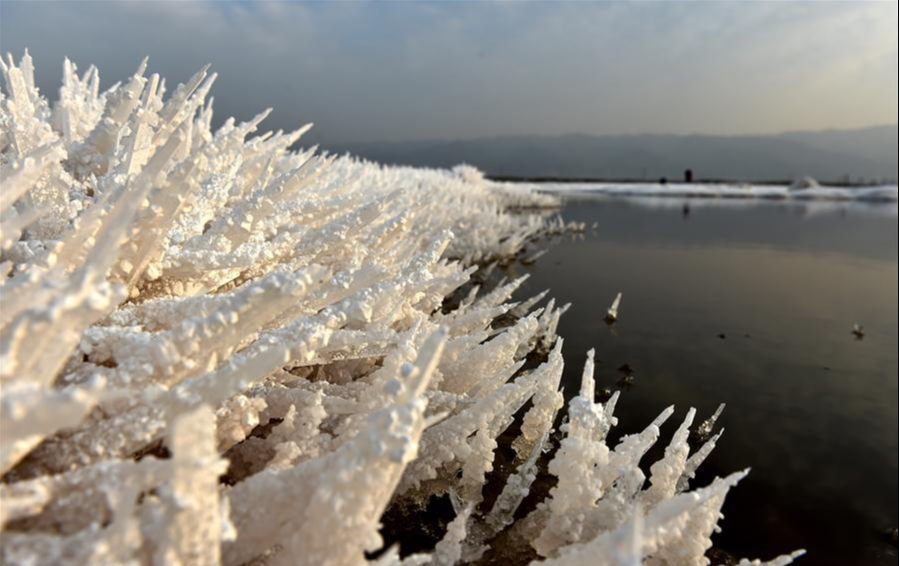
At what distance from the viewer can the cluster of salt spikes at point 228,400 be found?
700 millimetres

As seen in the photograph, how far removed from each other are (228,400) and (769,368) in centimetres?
394

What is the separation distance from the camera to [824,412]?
344cm

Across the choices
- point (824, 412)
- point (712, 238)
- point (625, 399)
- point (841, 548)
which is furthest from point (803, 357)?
point (712, 238)

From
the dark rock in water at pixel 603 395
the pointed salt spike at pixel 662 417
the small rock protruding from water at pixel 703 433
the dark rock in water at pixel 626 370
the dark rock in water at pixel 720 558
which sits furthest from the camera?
the dark rock in water at pixel 626 370

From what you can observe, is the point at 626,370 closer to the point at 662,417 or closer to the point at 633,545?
the point at 662,417

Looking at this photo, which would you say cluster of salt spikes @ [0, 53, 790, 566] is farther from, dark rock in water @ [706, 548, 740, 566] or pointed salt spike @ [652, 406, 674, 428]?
dark rock in water @ [706, 548, 740, 566]

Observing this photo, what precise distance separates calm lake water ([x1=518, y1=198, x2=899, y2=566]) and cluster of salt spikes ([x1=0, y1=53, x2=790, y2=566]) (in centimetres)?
107

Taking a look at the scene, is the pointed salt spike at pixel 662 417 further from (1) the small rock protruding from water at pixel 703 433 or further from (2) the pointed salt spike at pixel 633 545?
(1) the small rock protruding from water at pixel 703 433

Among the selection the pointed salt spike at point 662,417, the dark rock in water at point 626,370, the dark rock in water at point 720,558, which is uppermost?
the pointed salt spike at point 662,417

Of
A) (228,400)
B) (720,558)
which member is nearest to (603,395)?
(720,558)

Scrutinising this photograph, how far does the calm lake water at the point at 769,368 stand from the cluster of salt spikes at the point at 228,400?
42.3 inches

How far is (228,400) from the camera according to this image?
1096 millimetres

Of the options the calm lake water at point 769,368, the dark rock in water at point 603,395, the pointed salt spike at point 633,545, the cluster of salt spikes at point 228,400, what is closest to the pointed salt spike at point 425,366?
the cluster of salt spikes at point 228,400

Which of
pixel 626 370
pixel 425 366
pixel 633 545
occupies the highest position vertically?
pixel 425 366
